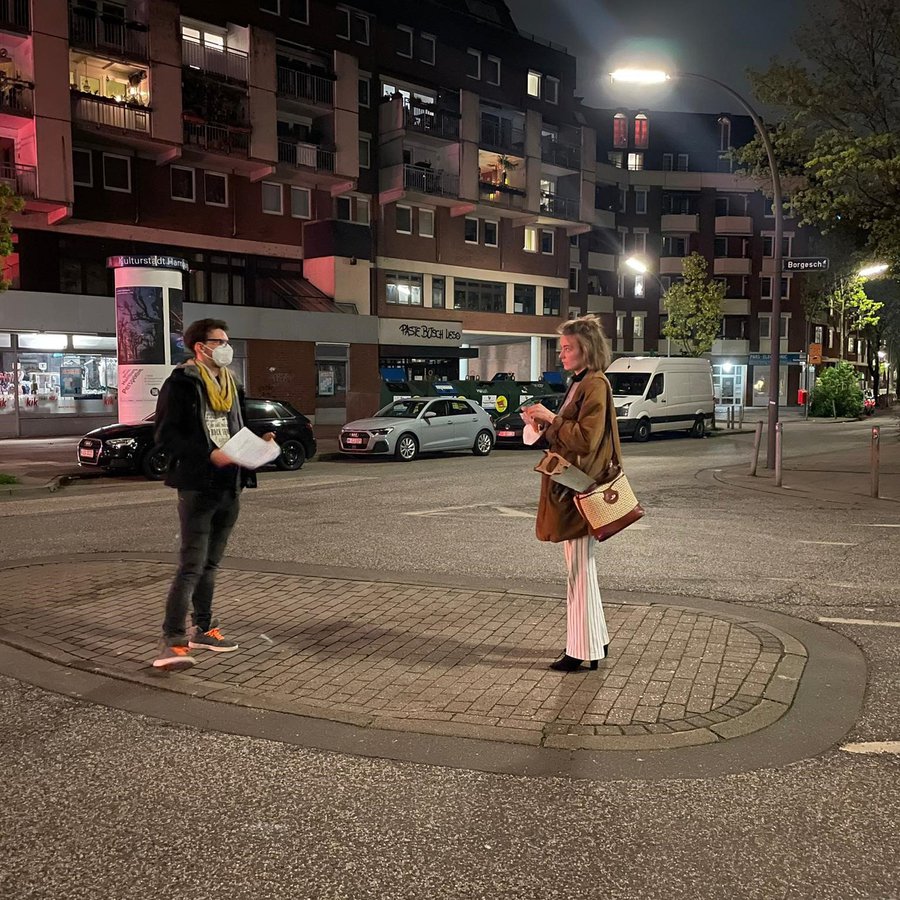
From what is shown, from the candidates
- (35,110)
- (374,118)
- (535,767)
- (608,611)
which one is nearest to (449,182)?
(374,118)

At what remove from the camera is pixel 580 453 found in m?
4.80

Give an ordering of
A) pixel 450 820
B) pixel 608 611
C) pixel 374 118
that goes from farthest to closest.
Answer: pixel 374 118 < pixel 608 611 < pixel 450 820

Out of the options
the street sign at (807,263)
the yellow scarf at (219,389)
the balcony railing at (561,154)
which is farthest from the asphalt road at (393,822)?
the balcony railing at (561,154)

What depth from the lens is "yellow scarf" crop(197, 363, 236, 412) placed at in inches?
198

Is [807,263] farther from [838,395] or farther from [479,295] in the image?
[838,395]

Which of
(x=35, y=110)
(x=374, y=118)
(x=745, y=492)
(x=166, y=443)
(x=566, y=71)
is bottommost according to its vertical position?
(x=745, y=492)

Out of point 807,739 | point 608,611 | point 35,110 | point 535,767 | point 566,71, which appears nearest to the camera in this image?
point 535,767

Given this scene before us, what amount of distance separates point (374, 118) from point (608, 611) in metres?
35.6

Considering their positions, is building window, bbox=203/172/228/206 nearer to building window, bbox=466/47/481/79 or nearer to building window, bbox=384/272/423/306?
building window, bbox=384/272/423/306

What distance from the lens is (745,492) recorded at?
46.5ft

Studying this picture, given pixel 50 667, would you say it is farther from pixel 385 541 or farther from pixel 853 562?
pixel 853 562

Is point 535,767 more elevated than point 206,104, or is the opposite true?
point 206,104

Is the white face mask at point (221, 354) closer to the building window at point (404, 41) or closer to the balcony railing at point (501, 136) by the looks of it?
the building window at point (404, 41)

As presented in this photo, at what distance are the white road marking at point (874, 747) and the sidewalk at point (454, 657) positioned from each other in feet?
1.12
